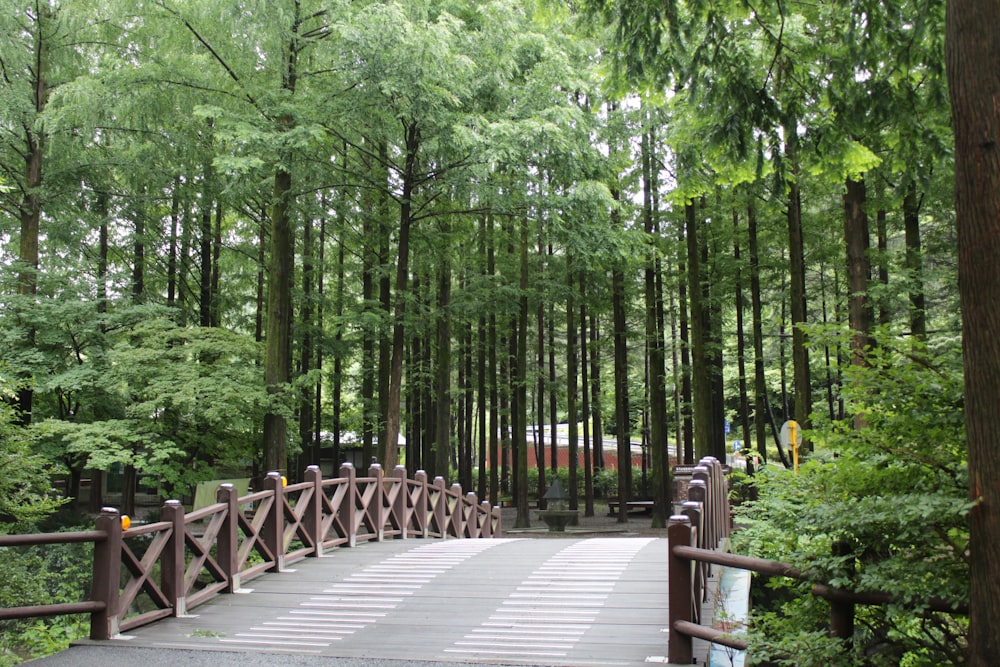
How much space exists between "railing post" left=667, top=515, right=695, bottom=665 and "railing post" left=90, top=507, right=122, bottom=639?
4238 millimetres

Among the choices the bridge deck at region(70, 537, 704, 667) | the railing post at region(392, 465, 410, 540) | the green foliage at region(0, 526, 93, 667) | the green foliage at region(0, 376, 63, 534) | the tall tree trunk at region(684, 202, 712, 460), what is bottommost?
the green foliage at region(0, 526, 93, 667)

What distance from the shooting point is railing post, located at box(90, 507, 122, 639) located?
611 cm

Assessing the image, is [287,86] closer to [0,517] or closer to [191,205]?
[191,205]

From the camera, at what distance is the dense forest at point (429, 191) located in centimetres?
666

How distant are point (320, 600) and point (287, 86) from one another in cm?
1173

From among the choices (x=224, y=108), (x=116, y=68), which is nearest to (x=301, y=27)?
(x=224, y=108)

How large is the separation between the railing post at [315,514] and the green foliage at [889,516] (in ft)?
20.6

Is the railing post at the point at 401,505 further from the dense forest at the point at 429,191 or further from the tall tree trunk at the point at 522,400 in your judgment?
→ the tall tree trunk at the point at 522,400

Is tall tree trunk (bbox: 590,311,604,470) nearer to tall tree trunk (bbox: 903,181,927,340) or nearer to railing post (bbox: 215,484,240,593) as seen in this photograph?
tall tree trunk (bbox: 903,181,927,340)

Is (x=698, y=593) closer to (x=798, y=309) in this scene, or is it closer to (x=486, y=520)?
A: (x=486, y=520)

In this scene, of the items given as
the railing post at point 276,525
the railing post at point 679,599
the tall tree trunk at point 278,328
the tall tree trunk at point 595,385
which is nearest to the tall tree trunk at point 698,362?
the tall tree trunk at point 595,385

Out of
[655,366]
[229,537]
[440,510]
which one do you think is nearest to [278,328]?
[440,510]

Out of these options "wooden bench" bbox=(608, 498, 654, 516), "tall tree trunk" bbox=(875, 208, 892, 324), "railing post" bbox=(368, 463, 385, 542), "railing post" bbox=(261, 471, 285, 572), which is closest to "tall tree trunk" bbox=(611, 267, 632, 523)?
"wooden bench" bbox=(608, 498, 654, 516)

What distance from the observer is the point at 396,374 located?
16.5 m
